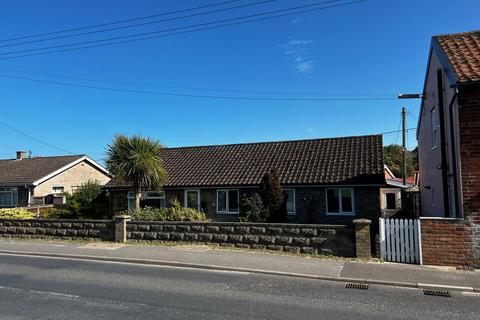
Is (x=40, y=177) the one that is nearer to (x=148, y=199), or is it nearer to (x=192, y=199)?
(x=148, y=199)

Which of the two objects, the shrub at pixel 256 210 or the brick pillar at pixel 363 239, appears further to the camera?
the shrub at pixel 256 210

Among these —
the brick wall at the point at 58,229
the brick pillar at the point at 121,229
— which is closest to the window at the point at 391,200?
the brick pillar at the point at 121,229

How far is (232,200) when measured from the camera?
21.2 metres

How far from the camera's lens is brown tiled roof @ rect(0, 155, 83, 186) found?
3140 centimetres

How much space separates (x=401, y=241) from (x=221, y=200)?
11957 millimetres

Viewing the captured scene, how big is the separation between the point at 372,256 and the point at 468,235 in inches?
95.8

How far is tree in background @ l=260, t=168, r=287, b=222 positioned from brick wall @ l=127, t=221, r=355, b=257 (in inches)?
105

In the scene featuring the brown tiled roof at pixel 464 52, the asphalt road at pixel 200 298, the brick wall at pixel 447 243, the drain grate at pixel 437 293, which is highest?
the brown tiled roof at pixel 464 52

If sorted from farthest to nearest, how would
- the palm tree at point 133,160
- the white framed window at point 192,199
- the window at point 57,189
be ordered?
the window at point 57,189
the white framed window at point 192,199
the palm tree at point 133,160

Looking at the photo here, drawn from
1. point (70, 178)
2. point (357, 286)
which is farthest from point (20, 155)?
point (357, 286)

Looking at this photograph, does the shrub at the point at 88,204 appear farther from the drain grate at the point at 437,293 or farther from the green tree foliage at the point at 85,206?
the drain grate at the point at 437,293

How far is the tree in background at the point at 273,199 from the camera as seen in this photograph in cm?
1559

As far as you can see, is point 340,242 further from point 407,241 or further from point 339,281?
point 339,281

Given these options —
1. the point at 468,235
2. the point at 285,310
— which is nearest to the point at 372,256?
the point at 468,235
